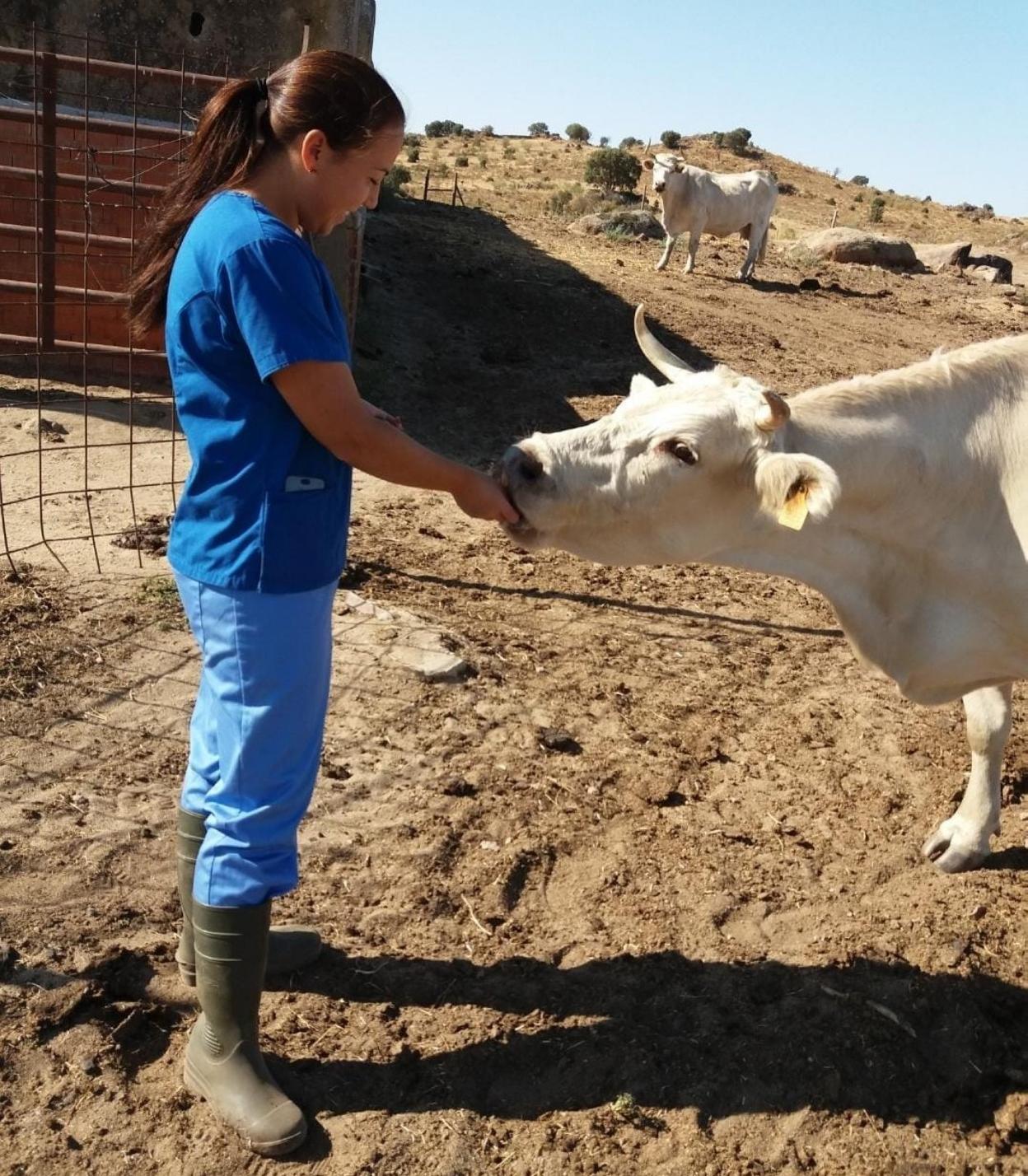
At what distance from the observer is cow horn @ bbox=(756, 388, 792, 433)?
2996 mm

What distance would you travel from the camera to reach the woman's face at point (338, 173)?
2.33 meters

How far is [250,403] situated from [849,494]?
1895 millimetres

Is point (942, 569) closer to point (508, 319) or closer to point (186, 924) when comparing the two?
point (186, 924)

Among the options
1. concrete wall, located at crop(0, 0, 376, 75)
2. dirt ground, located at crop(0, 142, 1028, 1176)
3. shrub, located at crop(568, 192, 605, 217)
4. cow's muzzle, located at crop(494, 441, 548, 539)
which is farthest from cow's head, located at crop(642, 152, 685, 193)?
cow's muzzle, located at crop(494, 441, 548, 539)

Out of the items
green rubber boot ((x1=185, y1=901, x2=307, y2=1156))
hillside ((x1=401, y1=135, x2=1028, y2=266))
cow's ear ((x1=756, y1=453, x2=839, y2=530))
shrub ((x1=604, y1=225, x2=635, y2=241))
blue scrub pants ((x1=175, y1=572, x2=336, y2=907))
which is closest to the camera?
blue scrub pants ((x1=175, y1=572, x2=336, y2=907))

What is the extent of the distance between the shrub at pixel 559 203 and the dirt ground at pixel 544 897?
2348 cm

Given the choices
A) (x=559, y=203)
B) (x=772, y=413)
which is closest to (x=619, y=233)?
(x=559, y=203)

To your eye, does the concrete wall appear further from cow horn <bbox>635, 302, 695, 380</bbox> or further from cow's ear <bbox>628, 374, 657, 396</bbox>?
cow's ear <bbox>628, 374, 657, 396</bbox>

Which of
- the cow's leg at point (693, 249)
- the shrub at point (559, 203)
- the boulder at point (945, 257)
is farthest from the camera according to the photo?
the shrub at point (559, 203)

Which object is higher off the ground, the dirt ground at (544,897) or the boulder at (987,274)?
the boulder at (987,274)

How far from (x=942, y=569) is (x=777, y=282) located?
1752cm

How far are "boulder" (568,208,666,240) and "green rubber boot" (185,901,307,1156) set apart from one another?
21.9 m

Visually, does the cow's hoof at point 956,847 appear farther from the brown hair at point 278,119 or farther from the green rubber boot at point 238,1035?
the brown hair at point 278,119

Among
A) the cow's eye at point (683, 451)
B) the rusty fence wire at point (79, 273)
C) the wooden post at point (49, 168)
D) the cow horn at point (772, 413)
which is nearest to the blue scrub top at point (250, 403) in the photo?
the cow's eye at point (683, 451)
